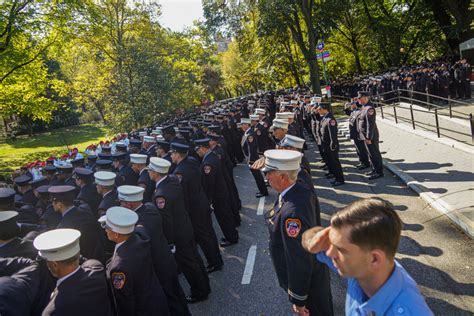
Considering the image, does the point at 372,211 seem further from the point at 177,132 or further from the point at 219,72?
the point at 219,72

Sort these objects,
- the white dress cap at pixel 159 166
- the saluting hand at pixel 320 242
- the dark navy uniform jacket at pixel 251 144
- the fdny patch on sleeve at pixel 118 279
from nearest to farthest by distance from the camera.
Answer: the saluting hand at pixel 320 242, the fdny patch on sleeve at pixel 118 279, the white dress cap at pixel 159 166, the dark navy uniform jacket at pixel 251 144

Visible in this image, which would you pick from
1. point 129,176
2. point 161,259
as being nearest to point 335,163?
point 129,176

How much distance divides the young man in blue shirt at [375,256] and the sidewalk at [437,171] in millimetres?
4416

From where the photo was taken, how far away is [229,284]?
5.10 metres

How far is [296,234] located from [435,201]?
4.80 metres

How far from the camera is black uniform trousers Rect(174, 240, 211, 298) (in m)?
4.74

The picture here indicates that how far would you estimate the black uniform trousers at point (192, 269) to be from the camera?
4.74 m

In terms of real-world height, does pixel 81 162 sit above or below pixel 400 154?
above

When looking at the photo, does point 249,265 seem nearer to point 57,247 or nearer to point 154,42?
point 57,247

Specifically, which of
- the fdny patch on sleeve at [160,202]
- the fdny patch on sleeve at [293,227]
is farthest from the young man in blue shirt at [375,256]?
the fdny patch on sleeve at [160,202]

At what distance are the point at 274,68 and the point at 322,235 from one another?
87.5ft

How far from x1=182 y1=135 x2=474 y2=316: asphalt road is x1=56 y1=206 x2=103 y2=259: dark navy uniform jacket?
1.58m

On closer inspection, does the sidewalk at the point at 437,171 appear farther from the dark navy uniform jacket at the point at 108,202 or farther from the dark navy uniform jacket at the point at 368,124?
the dark navy uniform jacket at the point at 108,202

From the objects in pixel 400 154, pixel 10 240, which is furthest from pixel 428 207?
pixel 10 240
